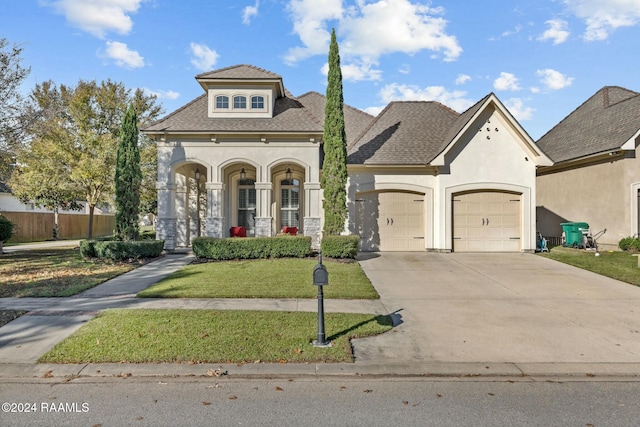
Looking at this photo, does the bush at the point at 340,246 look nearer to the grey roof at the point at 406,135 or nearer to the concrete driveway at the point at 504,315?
the concrete driveway at the point at 504,315

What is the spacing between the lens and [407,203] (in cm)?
1567

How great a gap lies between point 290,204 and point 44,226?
20.2 metres

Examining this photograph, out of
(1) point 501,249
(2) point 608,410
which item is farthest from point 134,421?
(1) point 501,249

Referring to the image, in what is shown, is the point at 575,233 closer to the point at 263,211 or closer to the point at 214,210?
the point at 263,211

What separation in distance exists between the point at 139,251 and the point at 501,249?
13935 mm

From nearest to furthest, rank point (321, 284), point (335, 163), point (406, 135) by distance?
point (321, 284), point (335, 163), point (406, 135)

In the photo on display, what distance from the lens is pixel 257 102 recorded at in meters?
16.2

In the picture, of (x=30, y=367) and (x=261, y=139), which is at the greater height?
(x=261, y=139)

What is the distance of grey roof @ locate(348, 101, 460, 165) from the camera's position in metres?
15.4

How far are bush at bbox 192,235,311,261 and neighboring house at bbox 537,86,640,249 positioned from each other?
A: 41.8ft

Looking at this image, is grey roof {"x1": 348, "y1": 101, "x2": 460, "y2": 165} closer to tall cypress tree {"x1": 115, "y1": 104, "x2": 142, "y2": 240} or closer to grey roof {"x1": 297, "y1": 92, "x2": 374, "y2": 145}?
grey roof {"x1": 297, "y1": 92, "x2": 374, "y2": 145}

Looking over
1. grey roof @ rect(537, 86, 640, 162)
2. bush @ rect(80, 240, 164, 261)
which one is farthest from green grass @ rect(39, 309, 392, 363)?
grey roof @ rect(537, 86, 640, 162)

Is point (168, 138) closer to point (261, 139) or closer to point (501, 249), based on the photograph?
point (261, 139)

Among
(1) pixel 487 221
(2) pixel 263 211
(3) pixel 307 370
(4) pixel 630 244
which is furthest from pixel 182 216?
(4) pixel 630 244
